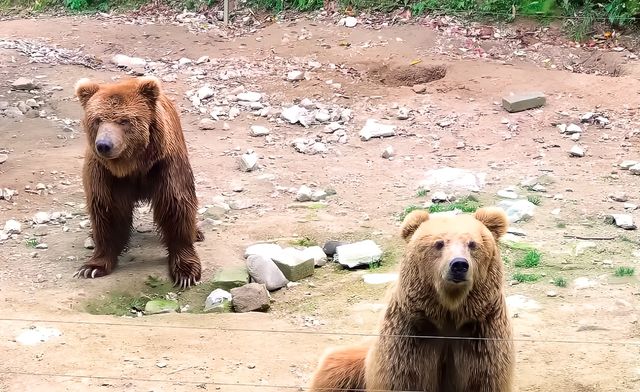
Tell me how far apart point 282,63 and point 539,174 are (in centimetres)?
458

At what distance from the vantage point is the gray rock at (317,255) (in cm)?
645

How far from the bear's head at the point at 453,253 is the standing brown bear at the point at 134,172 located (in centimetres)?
273

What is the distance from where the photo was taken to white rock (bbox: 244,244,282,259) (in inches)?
251

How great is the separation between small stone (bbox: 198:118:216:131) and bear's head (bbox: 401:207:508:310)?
6074 mm

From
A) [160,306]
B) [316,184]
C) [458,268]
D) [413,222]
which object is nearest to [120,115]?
[160,306]

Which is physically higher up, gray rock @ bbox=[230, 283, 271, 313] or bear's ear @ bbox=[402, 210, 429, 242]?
bear's ear @ bbox=[402, 210, 429, 242]

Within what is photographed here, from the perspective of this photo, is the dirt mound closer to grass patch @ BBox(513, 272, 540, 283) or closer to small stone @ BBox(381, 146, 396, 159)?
small stone @ BBox(381, 146, 396, 159)

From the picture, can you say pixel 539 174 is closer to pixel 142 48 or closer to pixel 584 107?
pixel 584 107

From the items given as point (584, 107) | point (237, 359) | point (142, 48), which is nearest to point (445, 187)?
point (584, 107)

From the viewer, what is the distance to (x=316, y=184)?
798cm

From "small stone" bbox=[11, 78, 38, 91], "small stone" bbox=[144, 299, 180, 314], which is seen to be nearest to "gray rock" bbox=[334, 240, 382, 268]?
"small stone" bbox=[144, 299, 180, 314]

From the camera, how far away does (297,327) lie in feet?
17.9

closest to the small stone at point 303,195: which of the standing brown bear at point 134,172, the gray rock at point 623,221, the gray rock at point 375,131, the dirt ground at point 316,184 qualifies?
the dirt ground at point 316,184

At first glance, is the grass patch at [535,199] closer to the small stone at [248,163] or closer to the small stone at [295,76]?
the small stone at [248,163]
